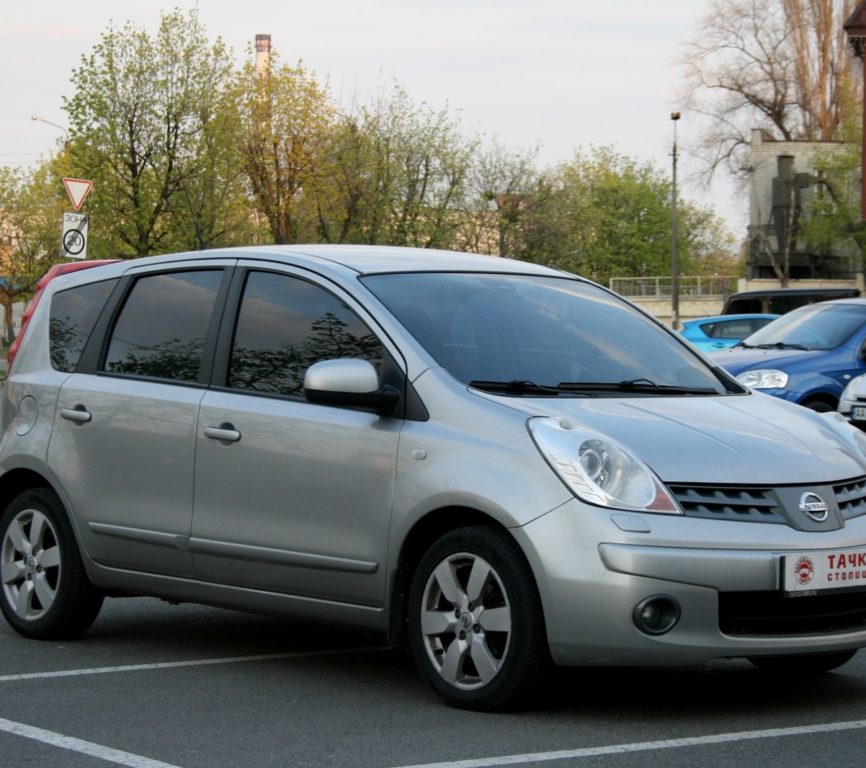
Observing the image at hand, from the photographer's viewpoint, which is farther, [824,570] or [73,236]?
[73,236]

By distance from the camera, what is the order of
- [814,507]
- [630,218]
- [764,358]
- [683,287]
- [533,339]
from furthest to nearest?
[630,218] < [683,287] < [764,358] < [533,339] < [814,507]

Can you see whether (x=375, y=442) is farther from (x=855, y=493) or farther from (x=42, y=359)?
(x=42, y=359)

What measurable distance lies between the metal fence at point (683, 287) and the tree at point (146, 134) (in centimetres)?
3680

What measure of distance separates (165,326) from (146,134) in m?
37.1

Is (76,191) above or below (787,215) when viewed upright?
below

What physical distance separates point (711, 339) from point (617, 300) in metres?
18.4

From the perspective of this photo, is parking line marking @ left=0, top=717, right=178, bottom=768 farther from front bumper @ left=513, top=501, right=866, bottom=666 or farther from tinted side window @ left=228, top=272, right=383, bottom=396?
tinted side window @ left=228, top=272, right=383, bottom=396

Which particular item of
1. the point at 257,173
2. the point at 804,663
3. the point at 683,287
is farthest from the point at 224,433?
the point at 683,287

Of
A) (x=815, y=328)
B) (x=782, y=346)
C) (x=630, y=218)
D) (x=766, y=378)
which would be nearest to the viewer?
(x=766, y=378)

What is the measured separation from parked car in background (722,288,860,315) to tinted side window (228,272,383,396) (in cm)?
1937

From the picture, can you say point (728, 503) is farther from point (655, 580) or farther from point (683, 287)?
point (683, 287)

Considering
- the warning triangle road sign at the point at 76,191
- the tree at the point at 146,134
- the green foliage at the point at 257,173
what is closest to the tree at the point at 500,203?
the green foliage at the point at 257,173

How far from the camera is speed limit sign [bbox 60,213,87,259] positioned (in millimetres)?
20500

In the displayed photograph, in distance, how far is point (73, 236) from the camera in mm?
20625
